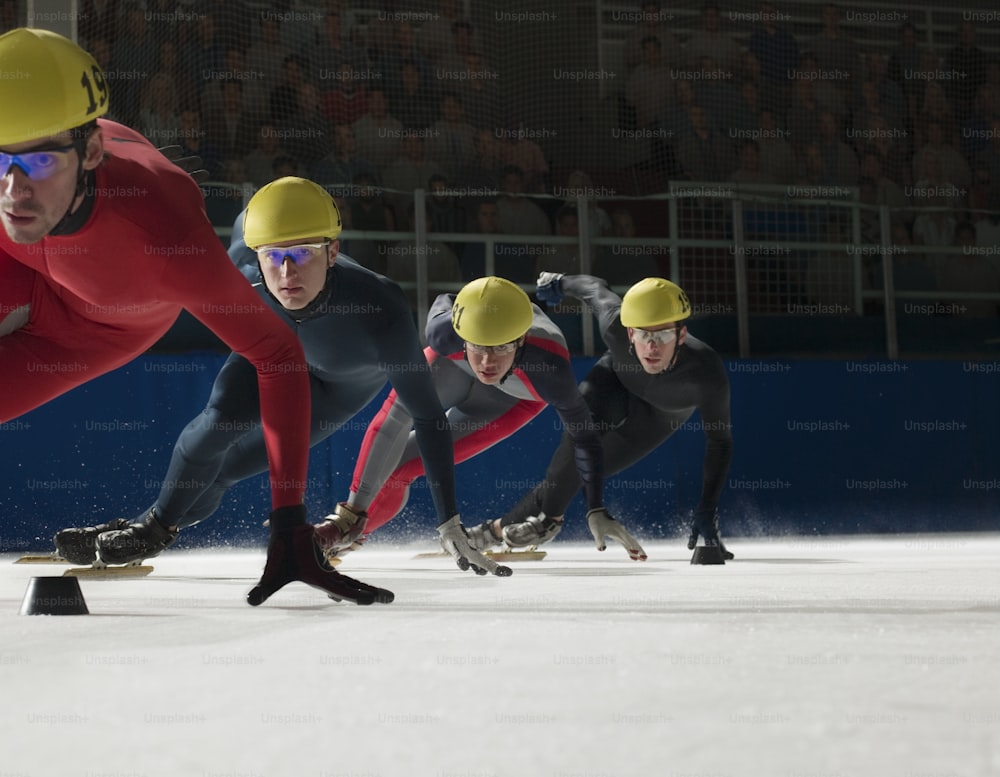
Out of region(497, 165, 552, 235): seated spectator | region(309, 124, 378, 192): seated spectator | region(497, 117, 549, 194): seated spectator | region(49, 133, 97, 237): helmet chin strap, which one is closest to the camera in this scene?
region(49, 133, 97, 237): helmet chin strap

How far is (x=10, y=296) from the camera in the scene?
3.10 meters

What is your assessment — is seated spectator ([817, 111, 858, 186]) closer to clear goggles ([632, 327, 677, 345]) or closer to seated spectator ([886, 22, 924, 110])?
seated spectator ([886, 22, 924, 110])

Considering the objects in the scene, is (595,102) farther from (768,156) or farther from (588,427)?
(588,427)

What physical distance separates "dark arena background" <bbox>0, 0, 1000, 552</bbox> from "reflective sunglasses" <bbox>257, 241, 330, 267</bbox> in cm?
289

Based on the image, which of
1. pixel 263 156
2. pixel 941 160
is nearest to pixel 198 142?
pixel 263 156

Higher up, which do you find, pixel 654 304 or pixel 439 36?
pixel 439 36

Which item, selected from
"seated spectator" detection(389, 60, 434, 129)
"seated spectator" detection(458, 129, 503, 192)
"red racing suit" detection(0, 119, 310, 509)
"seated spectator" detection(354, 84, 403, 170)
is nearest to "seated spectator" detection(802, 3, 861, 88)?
"seated spectator" detection(458, 129, 503, 192)

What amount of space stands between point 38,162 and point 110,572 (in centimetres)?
205

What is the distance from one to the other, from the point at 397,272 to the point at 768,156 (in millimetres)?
2866

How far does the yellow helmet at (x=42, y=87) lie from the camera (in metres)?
2.48

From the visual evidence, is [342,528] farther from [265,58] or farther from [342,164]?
[265,58]

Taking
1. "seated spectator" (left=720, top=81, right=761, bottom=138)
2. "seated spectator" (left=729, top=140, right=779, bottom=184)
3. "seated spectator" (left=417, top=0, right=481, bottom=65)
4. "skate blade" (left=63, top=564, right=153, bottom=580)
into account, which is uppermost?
"seated spectator" (left=417, top=0, right=481, bottom=65)

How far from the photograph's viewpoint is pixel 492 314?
4855mm

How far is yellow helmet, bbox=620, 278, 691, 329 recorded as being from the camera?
5492 millimetres
